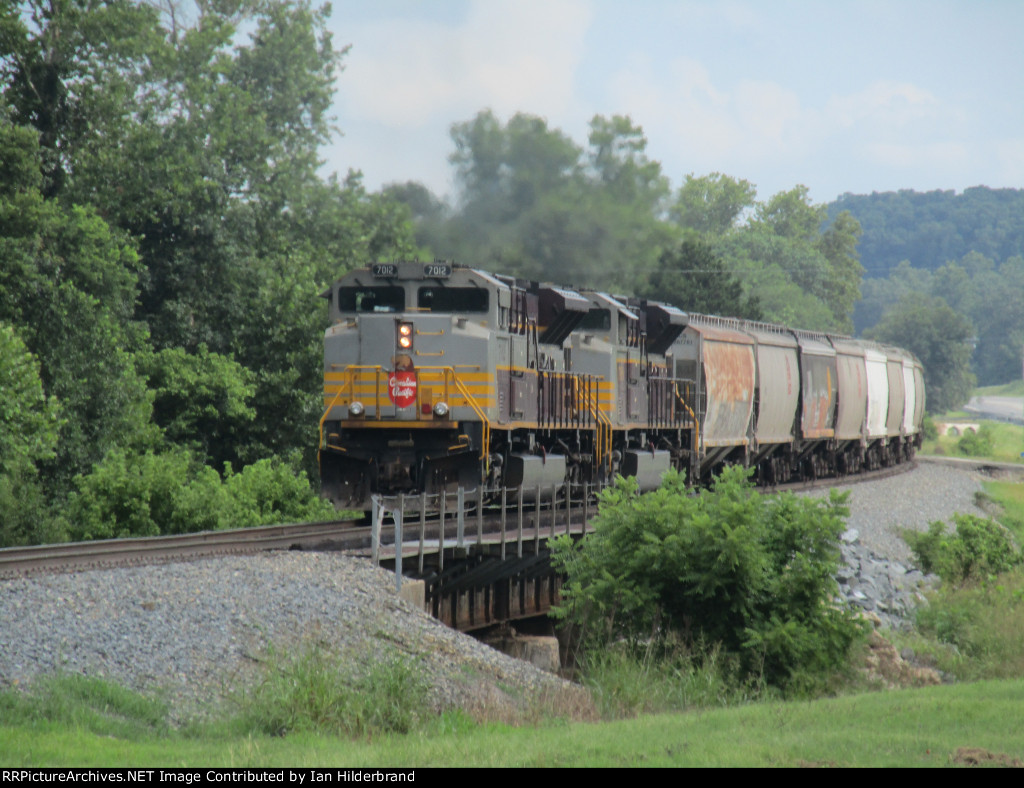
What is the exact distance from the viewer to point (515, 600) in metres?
17.0

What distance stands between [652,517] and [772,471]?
1917 centimetres

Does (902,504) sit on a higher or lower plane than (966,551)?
higher

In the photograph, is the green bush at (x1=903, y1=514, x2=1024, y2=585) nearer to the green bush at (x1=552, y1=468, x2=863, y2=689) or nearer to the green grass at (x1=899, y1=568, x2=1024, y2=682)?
the green grass at (x1=899, y1=568, x2=1024, y2=682)

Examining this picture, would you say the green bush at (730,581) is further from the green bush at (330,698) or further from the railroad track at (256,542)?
the green bush at (330,698)

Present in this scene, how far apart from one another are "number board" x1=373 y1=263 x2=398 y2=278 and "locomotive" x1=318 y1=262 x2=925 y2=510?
24 millimetres

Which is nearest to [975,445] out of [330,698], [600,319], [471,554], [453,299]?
[600,319]

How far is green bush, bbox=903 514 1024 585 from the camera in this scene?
2198 cm

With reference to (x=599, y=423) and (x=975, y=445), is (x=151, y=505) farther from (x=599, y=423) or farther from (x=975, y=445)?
(x=975, y=445)

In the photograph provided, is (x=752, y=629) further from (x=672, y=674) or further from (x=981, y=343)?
(x=981, y=343)

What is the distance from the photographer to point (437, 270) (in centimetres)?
1712

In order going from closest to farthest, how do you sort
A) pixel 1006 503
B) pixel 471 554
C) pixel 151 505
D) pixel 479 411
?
pixel 471 554, pixel 479 411, pixel 151 505, pixel 1006 503

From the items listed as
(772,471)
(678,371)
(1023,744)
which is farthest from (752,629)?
(772,471)

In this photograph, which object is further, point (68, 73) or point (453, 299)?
point (68, 73)

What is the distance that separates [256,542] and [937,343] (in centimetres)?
10187
